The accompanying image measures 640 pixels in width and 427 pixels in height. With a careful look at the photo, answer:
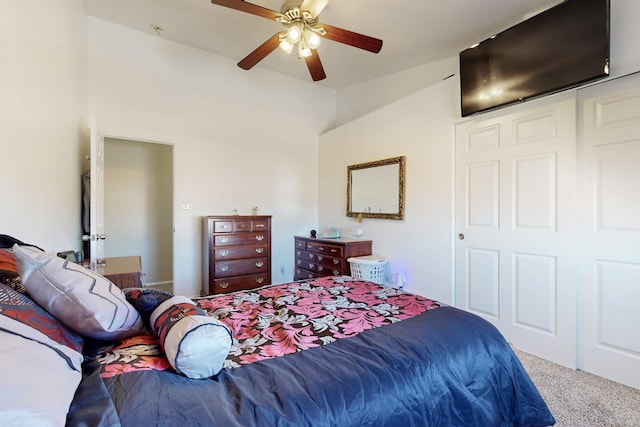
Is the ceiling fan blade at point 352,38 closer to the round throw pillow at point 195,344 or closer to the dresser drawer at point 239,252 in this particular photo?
the round throw pillow at point 195,344

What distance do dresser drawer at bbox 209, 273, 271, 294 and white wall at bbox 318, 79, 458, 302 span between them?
151cm

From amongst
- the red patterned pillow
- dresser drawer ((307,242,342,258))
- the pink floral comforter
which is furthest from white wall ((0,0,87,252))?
dresser drawer ((307,242,342,258))

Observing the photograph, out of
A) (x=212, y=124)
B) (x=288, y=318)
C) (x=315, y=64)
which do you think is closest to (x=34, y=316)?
(x=288, y=318)

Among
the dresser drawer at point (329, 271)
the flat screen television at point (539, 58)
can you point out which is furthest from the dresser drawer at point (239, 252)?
the flat screen television at point (539, 58)

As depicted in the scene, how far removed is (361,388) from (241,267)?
3015 millimetres

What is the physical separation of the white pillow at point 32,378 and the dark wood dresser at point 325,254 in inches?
122

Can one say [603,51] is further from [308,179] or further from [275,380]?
[308,179]

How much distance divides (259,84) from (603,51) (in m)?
3.76

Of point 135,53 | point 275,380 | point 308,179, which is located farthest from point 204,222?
point 275,380

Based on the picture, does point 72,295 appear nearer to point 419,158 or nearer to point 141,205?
point 419,158

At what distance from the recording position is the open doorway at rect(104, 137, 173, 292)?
15.2 ft

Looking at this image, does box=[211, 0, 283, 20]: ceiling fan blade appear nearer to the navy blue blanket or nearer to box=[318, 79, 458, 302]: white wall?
box=[318, 79, 458, 302]: white wall

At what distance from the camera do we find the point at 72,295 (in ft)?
2.96

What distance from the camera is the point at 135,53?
3473 millimetres
